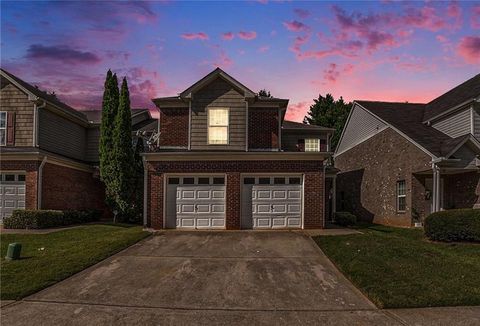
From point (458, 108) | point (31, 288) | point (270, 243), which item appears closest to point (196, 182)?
point (270, 243)

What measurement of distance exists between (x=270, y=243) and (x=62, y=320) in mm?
7646

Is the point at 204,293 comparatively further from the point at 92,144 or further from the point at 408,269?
the point at 92,144

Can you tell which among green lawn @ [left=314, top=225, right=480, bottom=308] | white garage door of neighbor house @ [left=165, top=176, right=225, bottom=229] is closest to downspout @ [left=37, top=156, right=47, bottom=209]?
white garage door of neighbor house @ [left=165, top=176, right=225, bottom=229]

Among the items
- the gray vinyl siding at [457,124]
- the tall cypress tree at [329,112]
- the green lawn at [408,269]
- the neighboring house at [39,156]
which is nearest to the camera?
the green lawn at [408,269]

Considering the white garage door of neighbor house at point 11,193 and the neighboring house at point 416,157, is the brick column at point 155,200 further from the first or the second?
the neighboring house at point 416,157

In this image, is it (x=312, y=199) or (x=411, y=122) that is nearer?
(x=312, y=199)

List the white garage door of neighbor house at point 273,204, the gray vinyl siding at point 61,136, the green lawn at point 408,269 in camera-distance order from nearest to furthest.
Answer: the green lawn at point 408,269 < the white garage door of neighbor house at point 273,204 < the gray vinyl siding at point 61,136

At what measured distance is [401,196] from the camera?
1972cm

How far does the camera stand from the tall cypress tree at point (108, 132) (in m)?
20.3

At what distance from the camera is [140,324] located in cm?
642

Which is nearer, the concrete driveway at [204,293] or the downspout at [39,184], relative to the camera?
the concrete driveway at [204,293]

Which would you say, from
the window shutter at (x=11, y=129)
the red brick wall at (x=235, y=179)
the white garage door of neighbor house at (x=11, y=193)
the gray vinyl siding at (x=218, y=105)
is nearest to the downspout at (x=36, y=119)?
the window shutter at (x=11, y=129)

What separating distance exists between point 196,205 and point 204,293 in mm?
8155

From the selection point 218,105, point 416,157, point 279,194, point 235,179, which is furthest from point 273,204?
point 416,157
